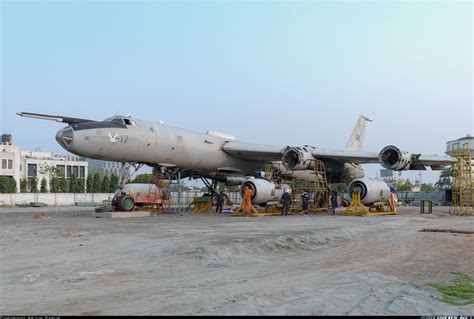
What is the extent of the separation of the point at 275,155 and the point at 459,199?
10.5 metres

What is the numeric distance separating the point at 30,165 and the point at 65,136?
3733 inches

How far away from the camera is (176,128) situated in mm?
24641

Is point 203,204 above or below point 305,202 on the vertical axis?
below

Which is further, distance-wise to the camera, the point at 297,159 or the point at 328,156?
the point at 328,156

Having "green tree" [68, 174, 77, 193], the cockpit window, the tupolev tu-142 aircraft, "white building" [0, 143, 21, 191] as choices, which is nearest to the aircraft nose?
the tupolev tu-142 aircraft

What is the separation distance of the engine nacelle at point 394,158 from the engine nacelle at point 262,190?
5465mm

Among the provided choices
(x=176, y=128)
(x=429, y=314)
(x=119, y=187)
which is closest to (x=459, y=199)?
(x=176, y=128)

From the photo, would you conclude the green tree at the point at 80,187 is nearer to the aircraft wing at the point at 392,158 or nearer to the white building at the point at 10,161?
the white building at the point at 10,161

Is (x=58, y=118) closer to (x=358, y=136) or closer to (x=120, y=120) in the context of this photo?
(x=120, y=120)

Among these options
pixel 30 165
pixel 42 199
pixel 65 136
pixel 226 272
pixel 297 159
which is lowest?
pixel 42 199

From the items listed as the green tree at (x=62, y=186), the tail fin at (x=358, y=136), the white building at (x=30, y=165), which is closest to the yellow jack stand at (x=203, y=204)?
the tail fin at (x=358, y=136)

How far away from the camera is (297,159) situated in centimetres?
2523

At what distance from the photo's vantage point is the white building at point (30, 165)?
297 ft

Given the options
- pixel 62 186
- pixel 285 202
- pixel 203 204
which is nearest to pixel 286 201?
pixel 285 202
